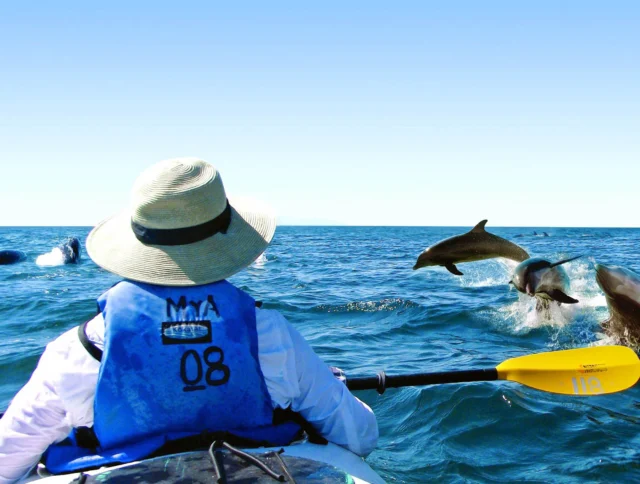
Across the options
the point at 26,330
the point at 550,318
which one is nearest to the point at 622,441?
the point at 550,318

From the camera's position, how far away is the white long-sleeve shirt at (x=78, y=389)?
2.55 m

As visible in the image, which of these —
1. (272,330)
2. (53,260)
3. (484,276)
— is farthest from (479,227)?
(53,260)

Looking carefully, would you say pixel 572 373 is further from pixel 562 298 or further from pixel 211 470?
pixel 562 298

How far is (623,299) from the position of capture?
7434mm

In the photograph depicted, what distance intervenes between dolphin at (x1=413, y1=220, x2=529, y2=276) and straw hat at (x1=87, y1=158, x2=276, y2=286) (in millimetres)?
7692

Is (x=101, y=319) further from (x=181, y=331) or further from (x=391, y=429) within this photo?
(x=391, y=429)

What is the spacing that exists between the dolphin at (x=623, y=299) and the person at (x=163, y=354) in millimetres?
5643

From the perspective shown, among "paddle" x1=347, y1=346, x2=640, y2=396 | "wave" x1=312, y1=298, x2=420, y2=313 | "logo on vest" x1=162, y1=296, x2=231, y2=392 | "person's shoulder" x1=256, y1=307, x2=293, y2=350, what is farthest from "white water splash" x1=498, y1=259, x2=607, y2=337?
"logo on vest" x1=162, y1=296, x2=231, y2=392

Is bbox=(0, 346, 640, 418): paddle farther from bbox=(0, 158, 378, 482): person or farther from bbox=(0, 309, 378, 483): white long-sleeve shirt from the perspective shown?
bbox=(0, 158, 378, 482): person

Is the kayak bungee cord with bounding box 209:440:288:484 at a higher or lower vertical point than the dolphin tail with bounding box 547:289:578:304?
higher

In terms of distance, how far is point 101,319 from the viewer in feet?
8.50

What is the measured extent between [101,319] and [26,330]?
844 cm

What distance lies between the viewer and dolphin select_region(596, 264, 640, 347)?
287 inches

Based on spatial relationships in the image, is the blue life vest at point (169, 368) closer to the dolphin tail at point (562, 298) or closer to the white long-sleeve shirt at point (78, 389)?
the white long-sleeve shirt at point (78, 389)
